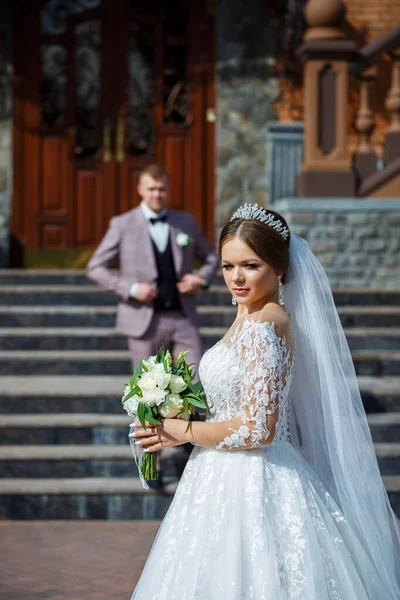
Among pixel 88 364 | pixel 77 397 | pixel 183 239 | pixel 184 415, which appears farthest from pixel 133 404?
pixel 88 364

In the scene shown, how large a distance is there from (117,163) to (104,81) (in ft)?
2.97

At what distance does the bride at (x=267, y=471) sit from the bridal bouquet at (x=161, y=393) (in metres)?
0.05

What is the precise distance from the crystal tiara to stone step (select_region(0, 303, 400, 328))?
5953 millimetres

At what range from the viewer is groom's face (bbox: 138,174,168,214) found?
24.0 feet

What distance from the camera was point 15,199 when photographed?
12156 millimetres

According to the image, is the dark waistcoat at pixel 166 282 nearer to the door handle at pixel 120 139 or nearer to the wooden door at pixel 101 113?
the wooden door at pixel 101 113

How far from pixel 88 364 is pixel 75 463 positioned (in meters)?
1.56

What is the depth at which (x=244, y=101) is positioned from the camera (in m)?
12.3

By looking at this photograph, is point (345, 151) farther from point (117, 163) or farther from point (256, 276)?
point (256, 276)

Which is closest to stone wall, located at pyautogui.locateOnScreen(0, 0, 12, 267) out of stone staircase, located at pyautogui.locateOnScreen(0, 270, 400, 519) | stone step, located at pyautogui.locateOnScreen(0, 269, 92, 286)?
stone step, located at pyautogui.locateOnScreen(0, 269, 92, 286)

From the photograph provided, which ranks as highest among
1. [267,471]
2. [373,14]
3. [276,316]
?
[373,14]

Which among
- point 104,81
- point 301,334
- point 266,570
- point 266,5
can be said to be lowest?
point 266,570

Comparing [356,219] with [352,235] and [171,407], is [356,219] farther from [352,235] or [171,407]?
[171,407]

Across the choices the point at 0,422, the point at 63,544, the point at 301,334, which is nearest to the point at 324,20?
the point at 0,422
